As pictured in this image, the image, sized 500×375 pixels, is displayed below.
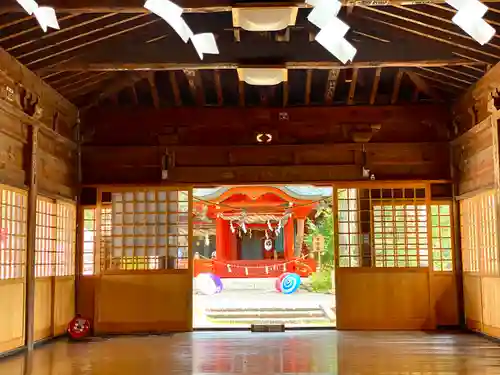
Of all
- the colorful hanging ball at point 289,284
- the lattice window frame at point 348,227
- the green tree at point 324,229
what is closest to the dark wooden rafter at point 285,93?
the lattice window frame at point 348,227

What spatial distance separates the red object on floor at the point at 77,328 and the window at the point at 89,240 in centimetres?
87

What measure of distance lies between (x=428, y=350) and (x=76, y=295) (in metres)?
4.50

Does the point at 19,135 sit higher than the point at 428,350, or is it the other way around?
the point at 19,135

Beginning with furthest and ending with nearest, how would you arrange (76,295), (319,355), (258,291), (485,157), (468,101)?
(258,291) → (76,295) → (468,101) → (485,157) → (319,355)

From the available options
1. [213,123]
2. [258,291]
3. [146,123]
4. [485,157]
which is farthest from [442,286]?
[258,291]

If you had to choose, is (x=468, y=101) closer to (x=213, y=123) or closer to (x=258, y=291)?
(x=213, y=123)

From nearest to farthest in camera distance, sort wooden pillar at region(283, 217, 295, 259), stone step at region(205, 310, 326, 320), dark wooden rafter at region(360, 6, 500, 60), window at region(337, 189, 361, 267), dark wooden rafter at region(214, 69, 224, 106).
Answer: dark wooden rafter at region(360, 6, 500, 60) < dark wooden rafter at region(214, 69, 224, 106) < window at region(337, 189, 361, 267) < stone step at region(205, 310, 326, 320) < wooden pillar at region(283, 217, 295, 259)

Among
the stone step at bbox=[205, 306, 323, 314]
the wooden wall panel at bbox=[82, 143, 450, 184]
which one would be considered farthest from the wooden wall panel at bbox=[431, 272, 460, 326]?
the stone step at bbox=[205, 306, 323, 314]

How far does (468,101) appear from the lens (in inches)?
296

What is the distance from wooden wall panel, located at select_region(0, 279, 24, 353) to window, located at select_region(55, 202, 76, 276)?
3.89ft

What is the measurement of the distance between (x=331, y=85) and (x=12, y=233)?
13.6 feet

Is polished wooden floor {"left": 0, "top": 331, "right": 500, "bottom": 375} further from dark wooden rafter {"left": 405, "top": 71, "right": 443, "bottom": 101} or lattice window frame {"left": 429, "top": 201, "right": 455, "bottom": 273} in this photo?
dark wooden rafter {"left": 405, "top": 71, "right": 443, "bottom": 101}

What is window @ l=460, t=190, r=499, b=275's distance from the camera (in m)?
7.00

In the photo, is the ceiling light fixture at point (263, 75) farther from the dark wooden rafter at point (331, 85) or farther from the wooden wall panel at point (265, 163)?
the wooden wall panel at point (265, 163)
